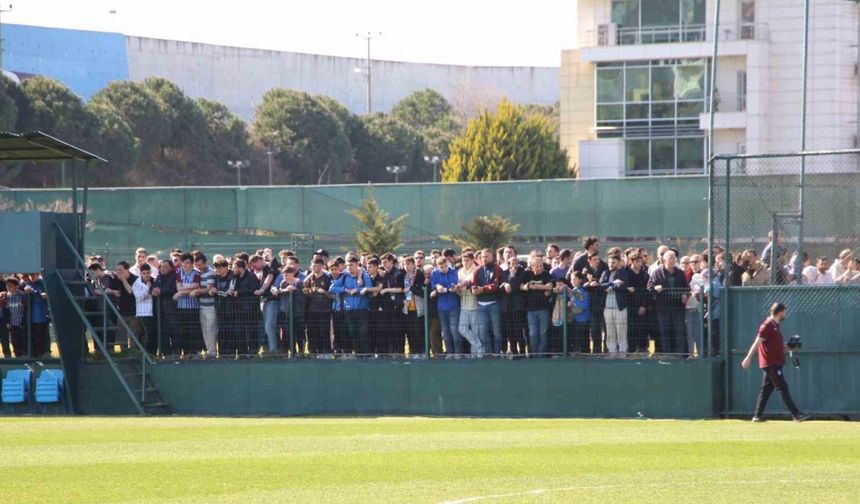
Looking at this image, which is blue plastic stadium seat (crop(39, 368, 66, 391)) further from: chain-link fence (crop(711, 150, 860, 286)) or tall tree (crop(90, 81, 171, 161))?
tall tree (crop(90, 81, 171, 161))

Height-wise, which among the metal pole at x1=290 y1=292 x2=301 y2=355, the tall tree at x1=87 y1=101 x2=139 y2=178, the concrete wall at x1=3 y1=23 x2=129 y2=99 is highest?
the concrete wall at x1=3 y1=23 x2=129 y2=99

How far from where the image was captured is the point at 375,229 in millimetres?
36812

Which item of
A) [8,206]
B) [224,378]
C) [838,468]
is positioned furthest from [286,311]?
[8,206]

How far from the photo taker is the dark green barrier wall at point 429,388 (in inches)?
821

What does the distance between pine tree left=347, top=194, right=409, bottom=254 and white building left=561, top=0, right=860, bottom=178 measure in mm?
25205

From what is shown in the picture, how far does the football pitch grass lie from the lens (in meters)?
11.9

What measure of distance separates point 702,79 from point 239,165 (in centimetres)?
3207

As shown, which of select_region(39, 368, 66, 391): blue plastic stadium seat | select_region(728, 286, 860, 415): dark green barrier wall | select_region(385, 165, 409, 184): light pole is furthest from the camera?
select_region(385, 165, 409, 184): light pole

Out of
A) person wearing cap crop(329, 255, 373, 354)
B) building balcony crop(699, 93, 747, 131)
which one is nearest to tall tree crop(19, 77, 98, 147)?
building balcony crop(699, 93, 747, 131)

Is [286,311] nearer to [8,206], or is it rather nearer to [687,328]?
[687,328]

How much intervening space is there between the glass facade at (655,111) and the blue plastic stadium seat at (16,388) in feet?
136

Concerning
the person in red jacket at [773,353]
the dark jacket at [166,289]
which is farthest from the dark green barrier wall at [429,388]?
the person in red jacket at [773,353]

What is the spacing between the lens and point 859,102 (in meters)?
59.0

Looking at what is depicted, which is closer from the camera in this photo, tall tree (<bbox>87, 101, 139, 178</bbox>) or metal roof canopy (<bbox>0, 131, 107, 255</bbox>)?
metal roof canopy (<bbox>0, 131, 107, 255</bbox>)
